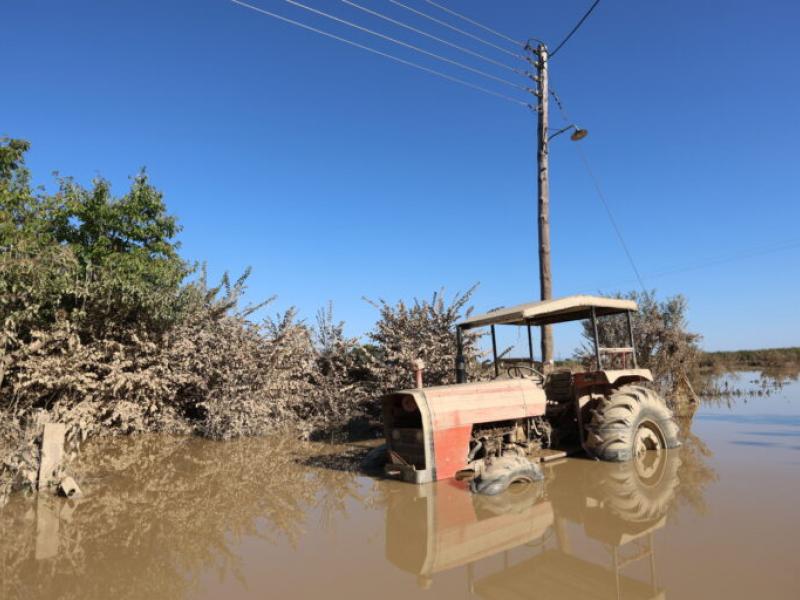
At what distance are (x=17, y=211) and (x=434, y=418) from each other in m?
7.68

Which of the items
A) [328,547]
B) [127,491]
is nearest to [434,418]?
[328,547]

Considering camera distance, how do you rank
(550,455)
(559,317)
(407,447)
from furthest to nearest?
(559,317), (550,455), (407,447)

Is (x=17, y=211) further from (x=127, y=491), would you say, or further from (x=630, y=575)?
(x=630, y=575)

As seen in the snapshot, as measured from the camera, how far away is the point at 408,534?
448cm

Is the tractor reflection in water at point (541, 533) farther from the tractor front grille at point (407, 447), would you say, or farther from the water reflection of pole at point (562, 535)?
the tractor front grille at point (407, 447)

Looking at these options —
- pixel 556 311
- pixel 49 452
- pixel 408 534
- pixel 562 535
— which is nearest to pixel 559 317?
pixel 556 311

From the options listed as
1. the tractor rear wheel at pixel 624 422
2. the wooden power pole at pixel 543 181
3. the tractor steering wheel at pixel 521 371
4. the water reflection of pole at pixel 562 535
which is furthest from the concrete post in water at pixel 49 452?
the wooden power pole at pixel 543 181

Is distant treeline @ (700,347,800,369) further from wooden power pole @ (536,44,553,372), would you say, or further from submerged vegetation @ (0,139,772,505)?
submerged vegetation @ (0,139,772,505)

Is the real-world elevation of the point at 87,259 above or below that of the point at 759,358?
above

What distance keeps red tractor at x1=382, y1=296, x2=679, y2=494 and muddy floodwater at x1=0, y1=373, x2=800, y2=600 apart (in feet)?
0.91

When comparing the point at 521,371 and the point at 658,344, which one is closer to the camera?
the point at 521,371

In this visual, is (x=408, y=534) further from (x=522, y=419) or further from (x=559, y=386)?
(x=559, y=386)

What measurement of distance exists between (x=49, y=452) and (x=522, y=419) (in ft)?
19.0

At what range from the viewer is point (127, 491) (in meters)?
6.02
